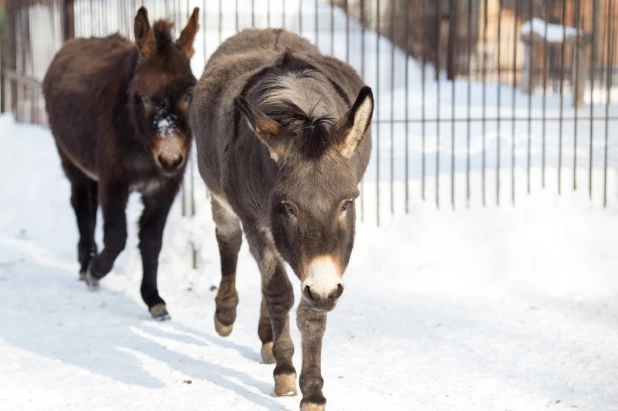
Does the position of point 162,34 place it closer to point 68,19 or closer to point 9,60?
point 68,19

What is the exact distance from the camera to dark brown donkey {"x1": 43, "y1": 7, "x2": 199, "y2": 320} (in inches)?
232

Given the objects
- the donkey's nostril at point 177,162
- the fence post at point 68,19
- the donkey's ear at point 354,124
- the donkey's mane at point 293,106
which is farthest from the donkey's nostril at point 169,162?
the fence post at point 68,19

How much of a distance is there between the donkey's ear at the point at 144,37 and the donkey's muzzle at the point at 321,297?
3.27 m

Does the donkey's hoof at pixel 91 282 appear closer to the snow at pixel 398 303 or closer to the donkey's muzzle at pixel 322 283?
the snow at pixel 398 303

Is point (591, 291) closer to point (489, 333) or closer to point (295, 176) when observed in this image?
point (489, 333)

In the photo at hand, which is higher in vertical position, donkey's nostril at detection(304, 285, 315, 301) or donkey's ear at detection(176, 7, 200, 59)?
donkey's ear at detection(176, 7, 200, 59)

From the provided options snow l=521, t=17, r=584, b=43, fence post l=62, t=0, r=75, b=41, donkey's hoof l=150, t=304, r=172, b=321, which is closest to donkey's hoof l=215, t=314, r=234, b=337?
donkey's hoof l=150, t=304, r=172, b=321

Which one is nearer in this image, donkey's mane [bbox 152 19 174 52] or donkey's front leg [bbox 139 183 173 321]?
donkey's mane [bbox 152 19 174 52]

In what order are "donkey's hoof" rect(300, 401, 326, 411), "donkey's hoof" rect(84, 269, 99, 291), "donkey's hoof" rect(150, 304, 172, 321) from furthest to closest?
"donkey's hoof" rect(84, 269, 99, 291), "donkey's hoof" rect(150, 304, 172, 321), "donkey's hoof" rect(300, 401, 326, 411)

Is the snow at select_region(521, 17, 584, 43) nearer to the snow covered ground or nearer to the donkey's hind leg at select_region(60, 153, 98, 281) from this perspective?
the snow covered ground

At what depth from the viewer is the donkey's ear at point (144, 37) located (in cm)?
601

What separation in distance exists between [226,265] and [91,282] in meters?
1.94

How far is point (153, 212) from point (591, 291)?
11.2ft

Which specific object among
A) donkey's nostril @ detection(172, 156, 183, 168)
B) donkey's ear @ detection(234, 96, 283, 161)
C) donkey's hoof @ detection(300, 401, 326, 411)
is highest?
donkey's ear @ detection(234, 96, 283, 161)
